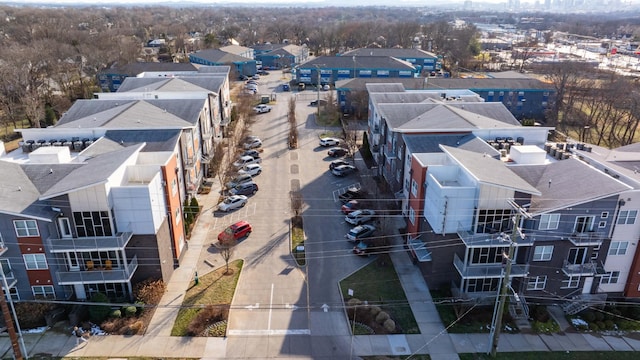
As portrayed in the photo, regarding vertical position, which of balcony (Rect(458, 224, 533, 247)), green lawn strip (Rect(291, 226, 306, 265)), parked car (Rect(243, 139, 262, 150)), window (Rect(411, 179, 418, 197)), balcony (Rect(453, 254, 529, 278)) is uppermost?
window (Rect(411, 179, 418, 197))

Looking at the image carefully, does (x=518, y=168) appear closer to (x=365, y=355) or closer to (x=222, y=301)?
(x=365, y=355)

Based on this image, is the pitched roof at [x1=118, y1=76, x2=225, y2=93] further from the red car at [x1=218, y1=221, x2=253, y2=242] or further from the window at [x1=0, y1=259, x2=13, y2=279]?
the window at [x1=0, y1=259, x2=13, y2=279]

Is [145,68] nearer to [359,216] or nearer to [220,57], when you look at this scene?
[220,57]

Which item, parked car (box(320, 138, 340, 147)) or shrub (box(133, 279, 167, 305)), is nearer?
shrub (box(133, 279, 167, 305))

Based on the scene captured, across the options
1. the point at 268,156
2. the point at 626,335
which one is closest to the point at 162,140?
the point at 268,156

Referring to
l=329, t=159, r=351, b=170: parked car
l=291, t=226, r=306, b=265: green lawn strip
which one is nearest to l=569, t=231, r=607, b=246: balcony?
l=291, t=226, r=306, b=265: green lawn strip

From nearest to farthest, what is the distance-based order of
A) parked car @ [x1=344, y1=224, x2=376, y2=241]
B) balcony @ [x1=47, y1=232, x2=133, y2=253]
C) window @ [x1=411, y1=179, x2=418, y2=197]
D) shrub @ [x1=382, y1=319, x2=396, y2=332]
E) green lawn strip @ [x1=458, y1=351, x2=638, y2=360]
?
green lawn strip @ [x1=458, y1=351, x2=638, y2=360] < balcony @ [x1=47, y1=232, x2=133, y2=253] < shrub @ [x1=382, y1=319, x2=396, y2=332] < window @ [x1=411, y1=179, x2=418, y2=197] < parked car @ [x1=344, y1=224, x2=376, y2=241]

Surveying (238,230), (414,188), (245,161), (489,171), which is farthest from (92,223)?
(489,171)
